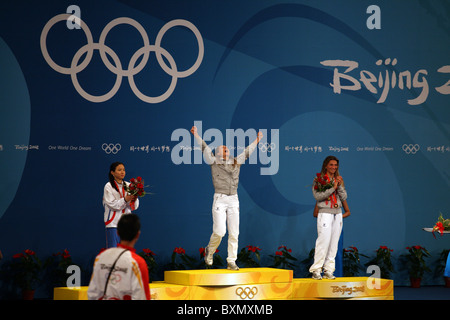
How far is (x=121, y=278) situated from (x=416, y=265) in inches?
275

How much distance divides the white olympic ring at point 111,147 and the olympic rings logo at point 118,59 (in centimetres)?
71

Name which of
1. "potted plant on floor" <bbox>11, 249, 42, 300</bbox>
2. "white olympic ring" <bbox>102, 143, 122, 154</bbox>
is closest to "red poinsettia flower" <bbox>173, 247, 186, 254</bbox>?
"white olympic ring" <bbox>102, 143, 122, 154</bbox>

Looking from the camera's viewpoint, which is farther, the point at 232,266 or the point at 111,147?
the point at 111,147

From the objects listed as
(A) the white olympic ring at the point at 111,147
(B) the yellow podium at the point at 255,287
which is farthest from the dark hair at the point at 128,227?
(A) the white olympic ring at the point at 111,147

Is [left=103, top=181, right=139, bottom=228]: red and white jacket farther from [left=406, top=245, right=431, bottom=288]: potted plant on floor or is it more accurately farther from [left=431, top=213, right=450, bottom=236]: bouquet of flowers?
[left=406, top=245, right=431, bottom=288]: potted plant on floor

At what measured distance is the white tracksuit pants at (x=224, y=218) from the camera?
7.79 meters

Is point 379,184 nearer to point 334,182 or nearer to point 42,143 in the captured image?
point 334,182

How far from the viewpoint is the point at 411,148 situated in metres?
9.89

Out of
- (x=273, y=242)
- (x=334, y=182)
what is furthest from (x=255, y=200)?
(x=334, y=182)

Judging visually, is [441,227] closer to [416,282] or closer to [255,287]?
[255,287]

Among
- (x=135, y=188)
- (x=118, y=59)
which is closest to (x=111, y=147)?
(x=118, y=59)

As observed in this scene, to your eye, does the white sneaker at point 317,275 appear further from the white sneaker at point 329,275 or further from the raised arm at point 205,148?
the raised arm at point 205,148

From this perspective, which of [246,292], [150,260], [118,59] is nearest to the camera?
[246,292]

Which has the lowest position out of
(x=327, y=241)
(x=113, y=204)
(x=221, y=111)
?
(x=327, y=241)
